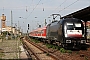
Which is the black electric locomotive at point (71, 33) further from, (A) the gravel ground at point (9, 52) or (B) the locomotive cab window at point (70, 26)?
(A) the gravel ground at point (9, 52)

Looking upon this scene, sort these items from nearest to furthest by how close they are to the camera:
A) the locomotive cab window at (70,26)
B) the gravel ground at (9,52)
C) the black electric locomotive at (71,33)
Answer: the gravel ground at (9,52), the black electric locomotive at (71,33), the locomotive cab window at (70,26)

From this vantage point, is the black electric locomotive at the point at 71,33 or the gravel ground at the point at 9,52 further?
the black electric locomotive at the point at 71,33

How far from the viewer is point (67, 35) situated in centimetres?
1955

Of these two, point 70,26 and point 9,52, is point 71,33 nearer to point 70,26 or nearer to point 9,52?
point 70,26

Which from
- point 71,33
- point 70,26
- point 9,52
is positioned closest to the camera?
point 71,33

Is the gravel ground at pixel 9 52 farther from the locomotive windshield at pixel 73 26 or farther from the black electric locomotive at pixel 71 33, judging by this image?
the locomotive windshield at pixel 73 26

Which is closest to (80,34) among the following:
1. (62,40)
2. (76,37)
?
(76,37)

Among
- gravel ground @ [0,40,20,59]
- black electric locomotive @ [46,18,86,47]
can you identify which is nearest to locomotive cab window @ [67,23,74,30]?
black electric locomotive @ [46,18,86,47]

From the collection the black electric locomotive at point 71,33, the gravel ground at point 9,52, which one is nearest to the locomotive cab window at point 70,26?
the black electric locomotive at point 71,33

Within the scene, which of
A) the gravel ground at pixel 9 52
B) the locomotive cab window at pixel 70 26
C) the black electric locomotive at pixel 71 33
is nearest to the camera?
the gravel ground at pixel 9 52

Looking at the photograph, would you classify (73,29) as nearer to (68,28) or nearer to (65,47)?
(68,28)

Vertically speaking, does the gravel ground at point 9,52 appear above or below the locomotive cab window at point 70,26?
below

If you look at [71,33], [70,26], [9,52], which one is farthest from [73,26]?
[9,52]

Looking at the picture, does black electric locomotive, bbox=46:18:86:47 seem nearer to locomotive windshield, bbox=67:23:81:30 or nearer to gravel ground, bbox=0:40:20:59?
locomotive windshield, bbox=67:23:81:30
